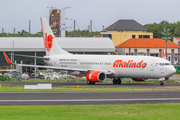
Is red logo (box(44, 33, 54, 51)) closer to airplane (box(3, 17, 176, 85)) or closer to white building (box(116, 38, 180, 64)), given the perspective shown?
airplane (box(3, 17, 176, 85))

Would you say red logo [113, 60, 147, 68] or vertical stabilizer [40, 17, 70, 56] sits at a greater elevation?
vertical stabilizer [40, 17, 70, 56]

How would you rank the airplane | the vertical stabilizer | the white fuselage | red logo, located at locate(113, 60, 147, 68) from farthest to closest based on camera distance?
the vertical stabilizer, red logo, located at locate(113, 60, 147, 68), the airplane, the white fuselage

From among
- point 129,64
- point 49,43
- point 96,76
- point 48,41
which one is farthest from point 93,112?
point 48,41

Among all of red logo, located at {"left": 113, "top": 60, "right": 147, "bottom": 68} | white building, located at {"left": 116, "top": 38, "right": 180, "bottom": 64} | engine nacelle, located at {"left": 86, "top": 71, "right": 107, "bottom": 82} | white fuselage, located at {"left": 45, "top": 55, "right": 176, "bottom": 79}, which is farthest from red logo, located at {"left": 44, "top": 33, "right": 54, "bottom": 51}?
white building, located at {"left": 116, "top": 38, "right": 180, "bottom": 64}

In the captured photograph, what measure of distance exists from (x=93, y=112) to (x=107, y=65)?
30.9 meters

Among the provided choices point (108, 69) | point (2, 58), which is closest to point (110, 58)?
point (108, 69)

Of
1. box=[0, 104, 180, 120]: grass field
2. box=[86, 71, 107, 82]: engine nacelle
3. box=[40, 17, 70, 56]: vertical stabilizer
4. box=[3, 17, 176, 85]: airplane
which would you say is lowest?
box=[0, 104, 180, 120]: grass field

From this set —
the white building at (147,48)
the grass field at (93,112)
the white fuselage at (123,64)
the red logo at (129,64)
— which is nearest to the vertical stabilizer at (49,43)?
the white fuselage at (123,64)

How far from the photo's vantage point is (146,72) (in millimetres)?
49062

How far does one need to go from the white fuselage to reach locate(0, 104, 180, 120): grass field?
22576 millimetres

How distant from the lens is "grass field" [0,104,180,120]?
2039 cm

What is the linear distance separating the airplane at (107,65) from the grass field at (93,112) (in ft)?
74.9

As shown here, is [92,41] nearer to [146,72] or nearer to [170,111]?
[146,72]

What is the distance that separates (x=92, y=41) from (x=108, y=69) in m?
44.2
